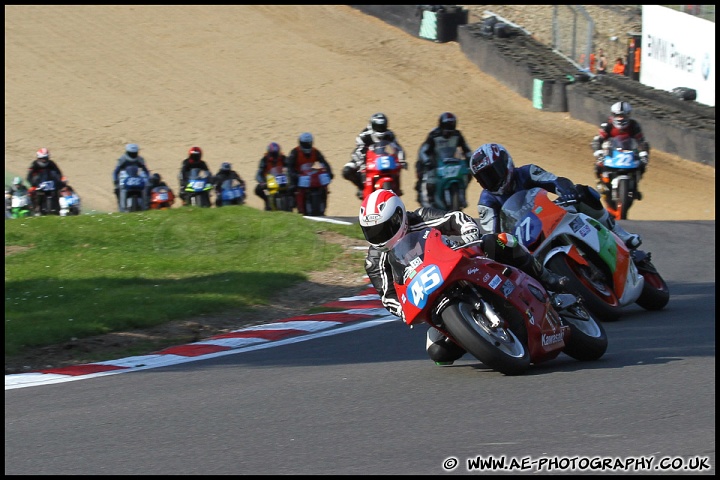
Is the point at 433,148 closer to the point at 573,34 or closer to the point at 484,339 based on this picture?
the point at 484,339

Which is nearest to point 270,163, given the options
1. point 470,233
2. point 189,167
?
→ point 189,167

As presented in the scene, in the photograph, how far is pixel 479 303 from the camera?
23.2ft

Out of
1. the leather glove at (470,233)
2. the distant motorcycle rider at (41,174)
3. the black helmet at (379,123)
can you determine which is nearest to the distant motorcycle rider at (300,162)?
the black helmet at (379,123)

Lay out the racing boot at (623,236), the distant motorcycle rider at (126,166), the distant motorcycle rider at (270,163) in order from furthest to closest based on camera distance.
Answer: the distant motorcycle rider at (126,166)
the distant motorcycle rider at (270,163)
the racing boot at (623,236)

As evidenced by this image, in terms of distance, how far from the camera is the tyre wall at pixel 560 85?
24188 millimetres

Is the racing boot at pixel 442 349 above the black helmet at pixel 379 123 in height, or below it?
below

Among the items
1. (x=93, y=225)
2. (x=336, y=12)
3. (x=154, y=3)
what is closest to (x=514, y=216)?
(x=93, y=225)

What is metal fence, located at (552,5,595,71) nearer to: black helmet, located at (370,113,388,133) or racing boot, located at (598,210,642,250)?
black helmet, located at (370,113,388,133)

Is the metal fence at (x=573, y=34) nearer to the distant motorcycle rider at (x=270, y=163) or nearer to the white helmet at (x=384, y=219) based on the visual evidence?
the distant motorcycle rider at (x=270, y=163)

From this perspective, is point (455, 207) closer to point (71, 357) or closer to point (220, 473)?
point (71, 357)

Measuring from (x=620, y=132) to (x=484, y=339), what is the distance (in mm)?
11617

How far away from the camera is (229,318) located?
11.0 metres

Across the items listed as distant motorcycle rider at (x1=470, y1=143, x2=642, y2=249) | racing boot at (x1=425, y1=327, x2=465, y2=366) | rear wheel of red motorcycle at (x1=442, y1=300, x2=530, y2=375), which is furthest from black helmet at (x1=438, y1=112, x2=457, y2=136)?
rear wheel of red motorcycle at (x1=442, y1=300, x2=530, y2=375)

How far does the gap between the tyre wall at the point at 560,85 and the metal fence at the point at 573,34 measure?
273 millimetres
